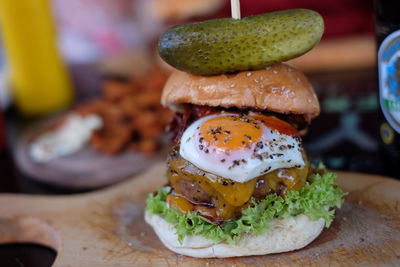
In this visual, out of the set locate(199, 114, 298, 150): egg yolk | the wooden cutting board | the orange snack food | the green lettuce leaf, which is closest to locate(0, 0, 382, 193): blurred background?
the orange snack food

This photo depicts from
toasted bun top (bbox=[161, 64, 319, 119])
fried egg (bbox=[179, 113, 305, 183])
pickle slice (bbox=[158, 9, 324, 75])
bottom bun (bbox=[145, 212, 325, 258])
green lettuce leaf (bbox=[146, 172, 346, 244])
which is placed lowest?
bottom bun (bbox=[145, 212, 325, 258])

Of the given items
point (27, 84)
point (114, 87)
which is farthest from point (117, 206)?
point (27, 84)

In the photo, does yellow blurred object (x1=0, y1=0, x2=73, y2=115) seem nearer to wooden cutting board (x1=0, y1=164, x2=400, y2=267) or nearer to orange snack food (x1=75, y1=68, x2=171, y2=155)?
orange snack food (x1=75, y1=68, x2=171, y2=155)

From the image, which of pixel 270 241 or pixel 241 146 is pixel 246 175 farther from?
pixel 270 241

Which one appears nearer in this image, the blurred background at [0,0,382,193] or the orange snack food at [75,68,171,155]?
the blurred background at [0,0,382,193]

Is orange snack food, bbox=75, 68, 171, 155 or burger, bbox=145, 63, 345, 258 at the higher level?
burger, bbox=145, 63, 345, 258

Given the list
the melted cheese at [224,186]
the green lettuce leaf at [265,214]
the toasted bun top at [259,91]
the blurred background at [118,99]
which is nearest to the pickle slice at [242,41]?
the toasted bun top at [259,91]
